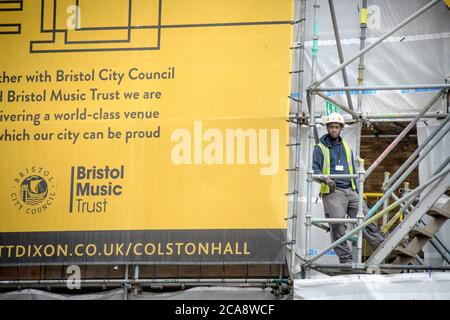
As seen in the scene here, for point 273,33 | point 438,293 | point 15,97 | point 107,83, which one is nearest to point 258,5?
point 273,33

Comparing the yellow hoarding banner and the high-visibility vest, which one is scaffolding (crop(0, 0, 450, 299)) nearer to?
the high-visibility vest

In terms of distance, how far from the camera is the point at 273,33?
1223 centimetres

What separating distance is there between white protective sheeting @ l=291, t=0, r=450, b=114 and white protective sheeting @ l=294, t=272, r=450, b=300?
2.86m

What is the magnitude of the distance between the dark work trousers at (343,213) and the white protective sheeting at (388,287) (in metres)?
0.65

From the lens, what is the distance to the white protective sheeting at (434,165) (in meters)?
13.0

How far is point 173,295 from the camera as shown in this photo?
40.5 feet

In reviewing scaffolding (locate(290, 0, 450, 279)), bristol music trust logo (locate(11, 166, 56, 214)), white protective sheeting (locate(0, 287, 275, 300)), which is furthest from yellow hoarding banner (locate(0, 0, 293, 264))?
white protective sheeting (locate(0, 287, 275, 300))

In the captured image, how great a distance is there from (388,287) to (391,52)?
12.2ft

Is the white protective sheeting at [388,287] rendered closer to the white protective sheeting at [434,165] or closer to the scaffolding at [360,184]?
the scaffolding at [360,184]

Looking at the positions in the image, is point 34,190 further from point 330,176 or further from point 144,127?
point 330,176

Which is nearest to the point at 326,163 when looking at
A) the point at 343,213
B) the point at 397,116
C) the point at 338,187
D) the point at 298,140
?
the point at 338,187

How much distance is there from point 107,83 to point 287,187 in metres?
2.46

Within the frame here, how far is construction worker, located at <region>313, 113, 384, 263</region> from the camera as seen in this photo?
39.5 feet

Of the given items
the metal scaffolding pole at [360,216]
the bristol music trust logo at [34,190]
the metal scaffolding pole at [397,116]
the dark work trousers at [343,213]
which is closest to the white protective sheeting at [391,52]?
the metal scaffolding pole at [397,116]
